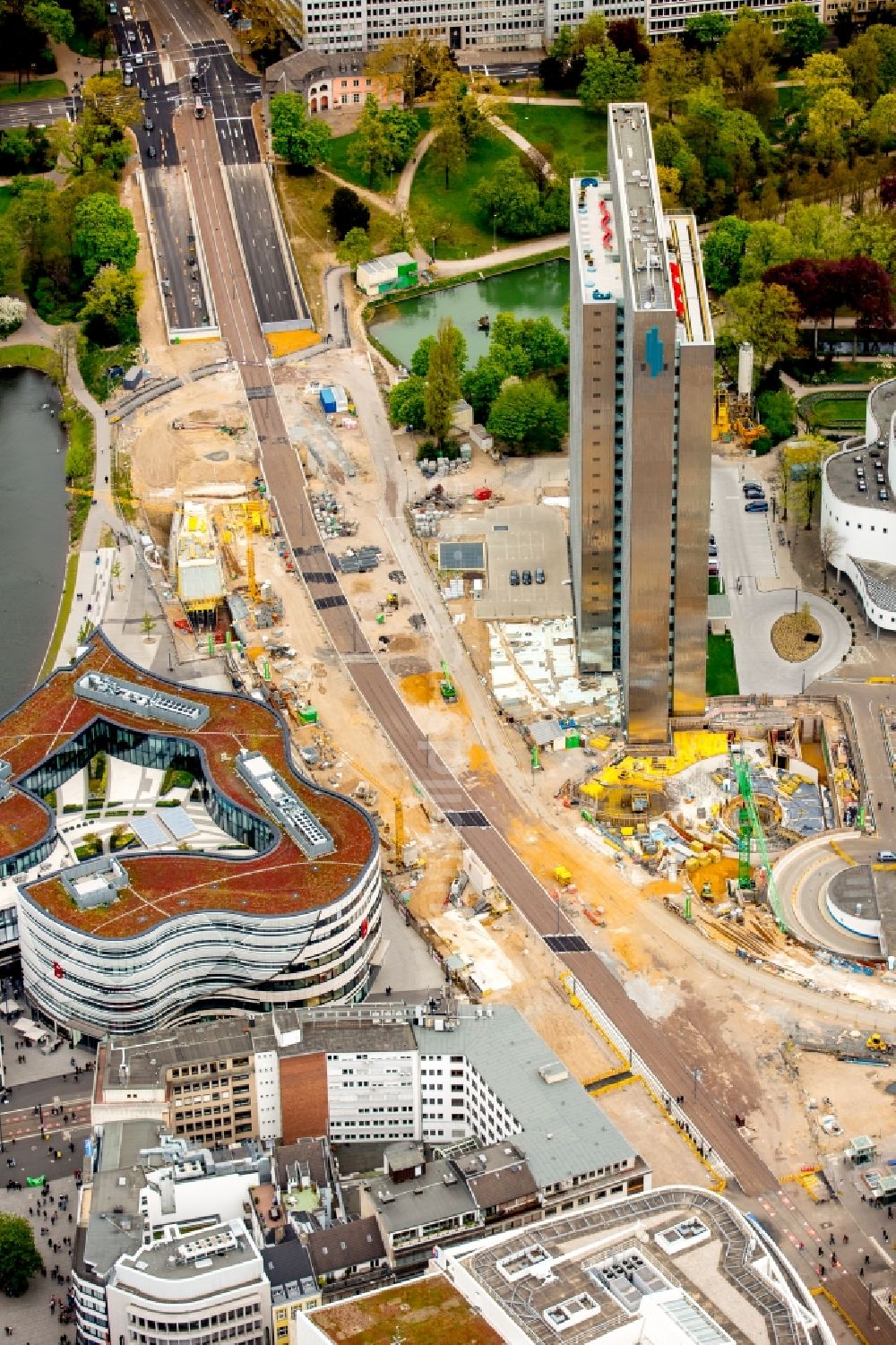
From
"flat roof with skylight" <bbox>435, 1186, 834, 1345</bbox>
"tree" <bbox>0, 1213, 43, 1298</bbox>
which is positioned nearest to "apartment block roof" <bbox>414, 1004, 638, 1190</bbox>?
"flat roof with skylight" <bbox>435, 1186, 834, 1345</bbox>

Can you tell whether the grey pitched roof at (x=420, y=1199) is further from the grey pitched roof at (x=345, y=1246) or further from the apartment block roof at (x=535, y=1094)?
the apartment block roof at (x=535, y=1094)

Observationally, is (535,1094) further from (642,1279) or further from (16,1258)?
(16,1258)

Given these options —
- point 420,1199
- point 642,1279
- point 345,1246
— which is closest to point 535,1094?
point 420,1199

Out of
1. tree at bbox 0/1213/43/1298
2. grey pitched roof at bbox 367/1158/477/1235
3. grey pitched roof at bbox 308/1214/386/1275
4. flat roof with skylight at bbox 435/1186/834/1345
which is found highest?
flat roof with skylight at bbox 435/1186/834/1345

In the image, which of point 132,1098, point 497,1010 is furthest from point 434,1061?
point 132,1098

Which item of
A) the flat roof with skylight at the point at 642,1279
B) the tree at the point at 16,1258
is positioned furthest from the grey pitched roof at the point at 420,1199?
the tree at the point at 16,1258

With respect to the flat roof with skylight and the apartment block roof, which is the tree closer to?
the apartment block roof
